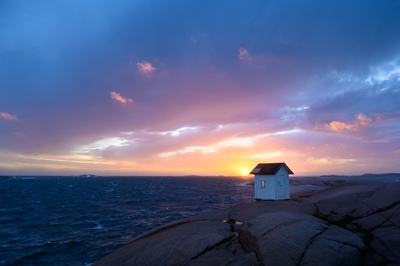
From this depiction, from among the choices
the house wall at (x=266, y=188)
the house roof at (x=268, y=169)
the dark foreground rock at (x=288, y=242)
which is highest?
the house roof at (x=268, y=169)

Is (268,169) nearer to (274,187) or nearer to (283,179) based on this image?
(283,179)

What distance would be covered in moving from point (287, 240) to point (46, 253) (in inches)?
1177

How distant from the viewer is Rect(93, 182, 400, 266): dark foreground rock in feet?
41.8

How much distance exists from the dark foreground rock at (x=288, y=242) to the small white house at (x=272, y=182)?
10654 mm

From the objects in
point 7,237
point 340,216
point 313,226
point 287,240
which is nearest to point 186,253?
point 287,240

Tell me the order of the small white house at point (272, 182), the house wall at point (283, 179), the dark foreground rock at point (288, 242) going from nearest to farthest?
the dark foreground rock at point (288, 242), the small white house at point (272, 182), the house wall at point (283, 179)

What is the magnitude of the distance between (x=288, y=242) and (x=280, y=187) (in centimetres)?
2081

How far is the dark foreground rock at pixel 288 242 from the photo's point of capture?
12750mm

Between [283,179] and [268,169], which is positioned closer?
[283,179]

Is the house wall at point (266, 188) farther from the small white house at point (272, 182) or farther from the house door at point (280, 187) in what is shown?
the house door at point (280, 187)

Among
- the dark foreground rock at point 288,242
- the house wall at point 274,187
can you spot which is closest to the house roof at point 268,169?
the house wall at point 274,187

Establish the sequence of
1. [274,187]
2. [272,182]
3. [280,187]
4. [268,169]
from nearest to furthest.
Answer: [274,187] < [272,182] < [280,187] < [268,169]

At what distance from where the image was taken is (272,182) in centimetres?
3262

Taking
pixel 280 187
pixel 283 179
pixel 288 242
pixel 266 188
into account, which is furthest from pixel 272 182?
pixel 288 242
